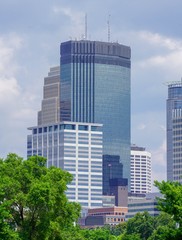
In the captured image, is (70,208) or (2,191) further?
(70,208)

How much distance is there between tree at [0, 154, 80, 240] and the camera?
405ft

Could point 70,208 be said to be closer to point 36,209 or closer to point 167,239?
point 36,209

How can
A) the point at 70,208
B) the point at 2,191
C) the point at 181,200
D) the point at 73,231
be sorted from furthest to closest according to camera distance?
the point at 73,231 → the point at 70,208 → the point at 2,191 → the point at 181,200

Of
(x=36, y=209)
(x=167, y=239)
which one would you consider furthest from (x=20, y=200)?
(x=167, y=239)

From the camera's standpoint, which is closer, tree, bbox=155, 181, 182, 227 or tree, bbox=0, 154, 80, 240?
tree, bbox=155, 181, 182, 227

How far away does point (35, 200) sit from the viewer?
4860 inches

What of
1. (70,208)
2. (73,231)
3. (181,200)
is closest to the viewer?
(181,200)

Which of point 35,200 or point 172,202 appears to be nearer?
point 172,202

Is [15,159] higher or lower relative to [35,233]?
higher

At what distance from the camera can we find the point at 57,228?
127m

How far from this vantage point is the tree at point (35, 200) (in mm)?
123500

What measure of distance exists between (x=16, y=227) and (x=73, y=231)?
63.8ft

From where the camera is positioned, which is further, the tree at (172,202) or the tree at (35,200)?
the tree at (35,200)

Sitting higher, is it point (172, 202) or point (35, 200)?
point (35, 200)
